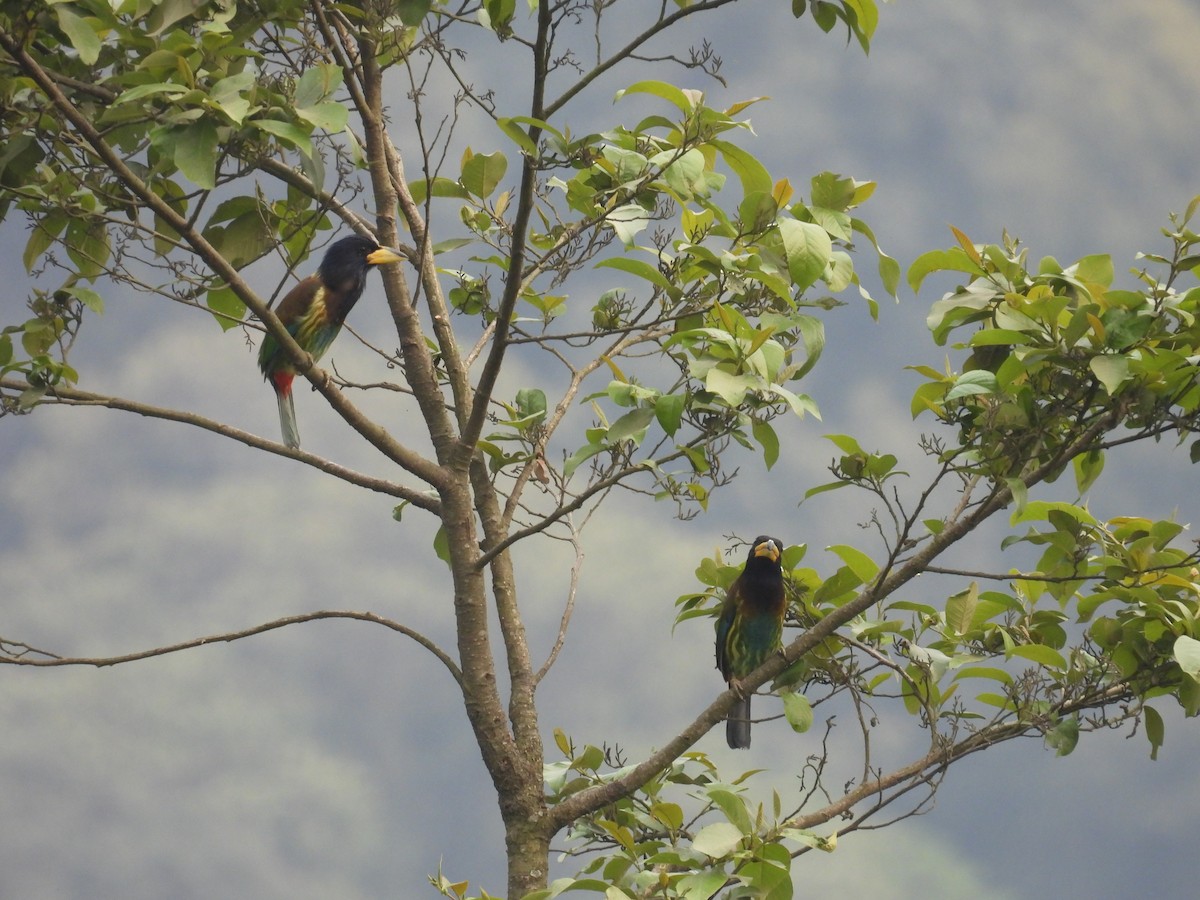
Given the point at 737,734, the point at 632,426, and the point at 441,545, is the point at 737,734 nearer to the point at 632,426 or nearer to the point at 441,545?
the point at 441,545

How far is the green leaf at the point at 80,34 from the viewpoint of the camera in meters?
3.34

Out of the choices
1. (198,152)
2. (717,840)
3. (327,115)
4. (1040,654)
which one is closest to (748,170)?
(327,115)

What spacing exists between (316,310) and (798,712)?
2.62 metres

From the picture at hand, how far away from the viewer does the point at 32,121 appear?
3744mm

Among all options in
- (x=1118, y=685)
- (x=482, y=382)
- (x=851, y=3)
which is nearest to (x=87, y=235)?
(x=482, y=382)

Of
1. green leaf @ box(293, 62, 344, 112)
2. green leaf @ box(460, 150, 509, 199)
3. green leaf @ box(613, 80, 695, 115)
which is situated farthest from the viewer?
green leaf @ box(460, 150, 509, 199)

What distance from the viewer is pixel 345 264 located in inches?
210

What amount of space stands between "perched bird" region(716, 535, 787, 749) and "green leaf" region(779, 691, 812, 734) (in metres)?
0.21

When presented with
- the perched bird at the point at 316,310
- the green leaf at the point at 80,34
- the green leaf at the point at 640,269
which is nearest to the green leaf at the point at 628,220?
the green leaf at the point at 640,269

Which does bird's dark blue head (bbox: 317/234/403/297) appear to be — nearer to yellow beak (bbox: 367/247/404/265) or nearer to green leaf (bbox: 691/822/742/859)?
yellow beak (bbox: 367/247/404/265)

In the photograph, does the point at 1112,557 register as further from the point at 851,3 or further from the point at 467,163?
the point at 467,163

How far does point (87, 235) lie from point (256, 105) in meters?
1.10


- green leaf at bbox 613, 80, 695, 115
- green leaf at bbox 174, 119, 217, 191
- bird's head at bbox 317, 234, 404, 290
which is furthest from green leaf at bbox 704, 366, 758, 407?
bird's head at bbox 317, 234, 404, 290

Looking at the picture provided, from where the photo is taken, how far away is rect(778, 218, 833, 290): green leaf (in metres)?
3.44
